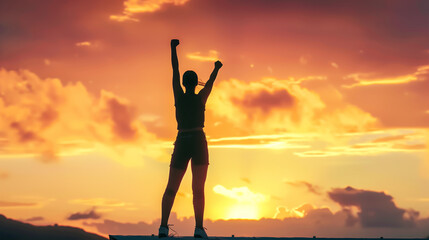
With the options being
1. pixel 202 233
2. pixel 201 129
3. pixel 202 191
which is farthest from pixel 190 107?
pixel 202 233

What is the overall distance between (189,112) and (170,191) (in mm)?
2152

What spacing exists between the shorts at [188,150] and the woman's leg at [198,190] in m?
0.19

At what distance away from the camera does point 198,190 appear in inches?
625

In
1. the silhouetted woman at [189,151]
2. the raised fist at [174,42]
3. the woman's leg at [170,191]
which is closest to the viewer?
the woman's leg at [170,191]

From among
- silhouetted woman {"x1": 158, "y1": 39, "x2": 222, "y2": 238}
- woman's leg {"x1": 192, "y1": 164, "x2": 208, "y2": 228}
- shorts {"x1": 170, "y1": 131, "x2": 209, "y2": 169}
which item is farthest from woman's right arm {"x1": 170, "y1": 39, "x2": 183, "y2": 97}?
woman's leg {"x1": 192, "y1": 164, "x2": 208, "y2": 228}

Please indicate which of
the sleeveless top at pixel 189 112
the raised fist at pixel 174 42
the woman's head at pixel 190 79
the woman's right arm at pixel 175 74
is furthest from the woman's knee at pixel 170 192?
the raised fist at pixel 174 42

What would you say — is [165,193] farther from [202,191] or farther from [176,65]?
[176,65]

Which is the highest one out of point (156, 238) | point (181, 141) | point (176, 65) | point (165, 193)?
point (176, 65)

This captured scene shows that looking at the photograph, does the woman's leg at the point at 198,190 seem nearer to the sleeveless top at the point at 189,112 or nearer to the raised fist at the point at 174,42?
the sleeveless top at the point at 189,112

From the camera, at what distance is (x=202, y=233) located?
15766 mm

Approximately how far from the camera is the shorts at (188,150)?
1576 cm

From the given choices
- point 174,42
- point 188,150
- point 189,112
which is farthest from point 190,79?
point 188,150

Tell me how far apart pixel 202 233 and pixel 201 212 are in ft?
1.82

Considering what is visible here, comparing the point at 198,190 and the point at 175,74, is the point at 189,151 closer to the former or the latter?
the point at 198,190
